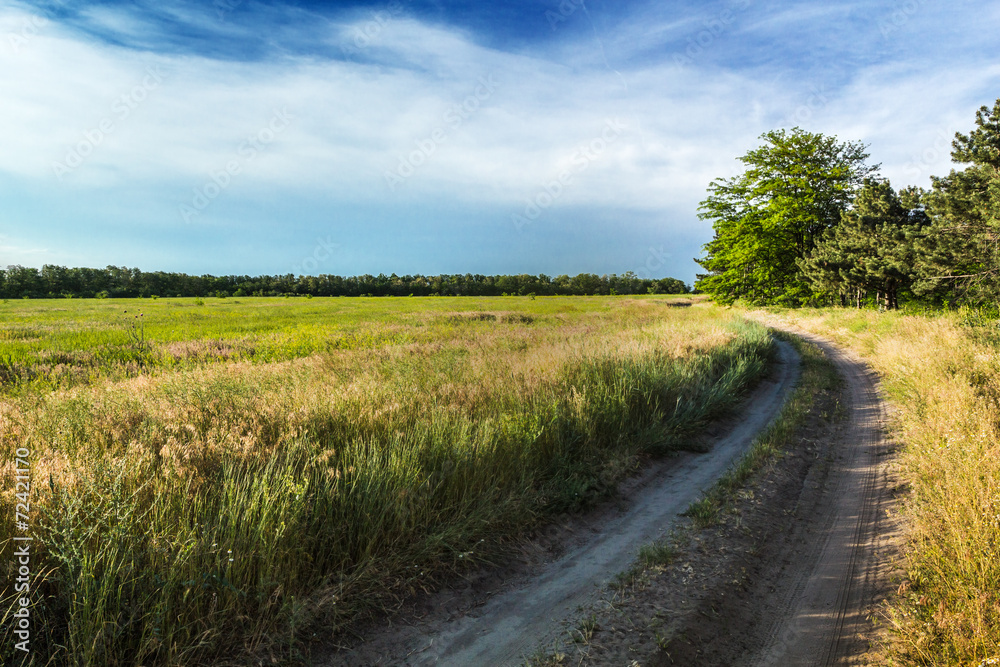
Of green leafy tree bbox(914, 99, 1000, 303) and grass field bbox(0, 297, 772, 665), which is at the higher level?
green leafy tree bbox(914, 99, 1000, 303)

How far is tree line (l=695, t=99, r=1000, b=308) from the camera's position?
65.8 feet

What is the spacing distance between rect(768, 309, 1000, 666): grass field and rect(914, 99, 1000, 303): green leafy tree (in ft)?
43.5

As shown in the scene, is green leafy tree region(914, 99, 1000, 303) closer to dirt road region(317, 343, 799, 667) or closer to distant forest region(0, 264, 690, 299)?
dirt road region(317, 343, 799, 667)

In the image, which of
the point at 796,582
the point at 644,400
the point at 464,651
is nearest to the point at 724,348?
the point at 644,400

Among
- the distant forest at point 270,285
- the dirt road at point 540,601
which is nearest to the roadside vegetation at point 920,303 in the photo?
the dirt road at point 540,601

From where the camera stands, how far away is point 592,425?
704 cm

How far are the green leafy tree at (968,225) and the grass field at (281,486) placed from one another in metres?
19.9

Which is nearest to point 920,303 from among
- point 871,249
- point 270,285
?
point 871,249

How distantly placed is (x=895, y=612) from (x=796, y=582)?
2.56ft

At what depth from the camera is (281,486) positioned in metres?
3.85

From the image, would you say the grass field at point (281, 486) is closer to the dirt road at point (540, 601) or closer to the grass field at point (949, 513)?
the dirt road at point (540, 601)

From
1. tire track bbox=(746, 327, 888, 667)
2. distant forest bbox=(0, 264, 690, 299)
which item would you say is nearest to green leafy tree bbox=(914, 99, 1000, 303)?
tire track bbox=(746, 327, 888, 667)

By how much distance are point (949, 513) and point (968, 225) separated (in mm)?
23890

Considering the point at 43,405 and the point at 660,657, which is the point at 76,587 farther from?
the point at 43,405
